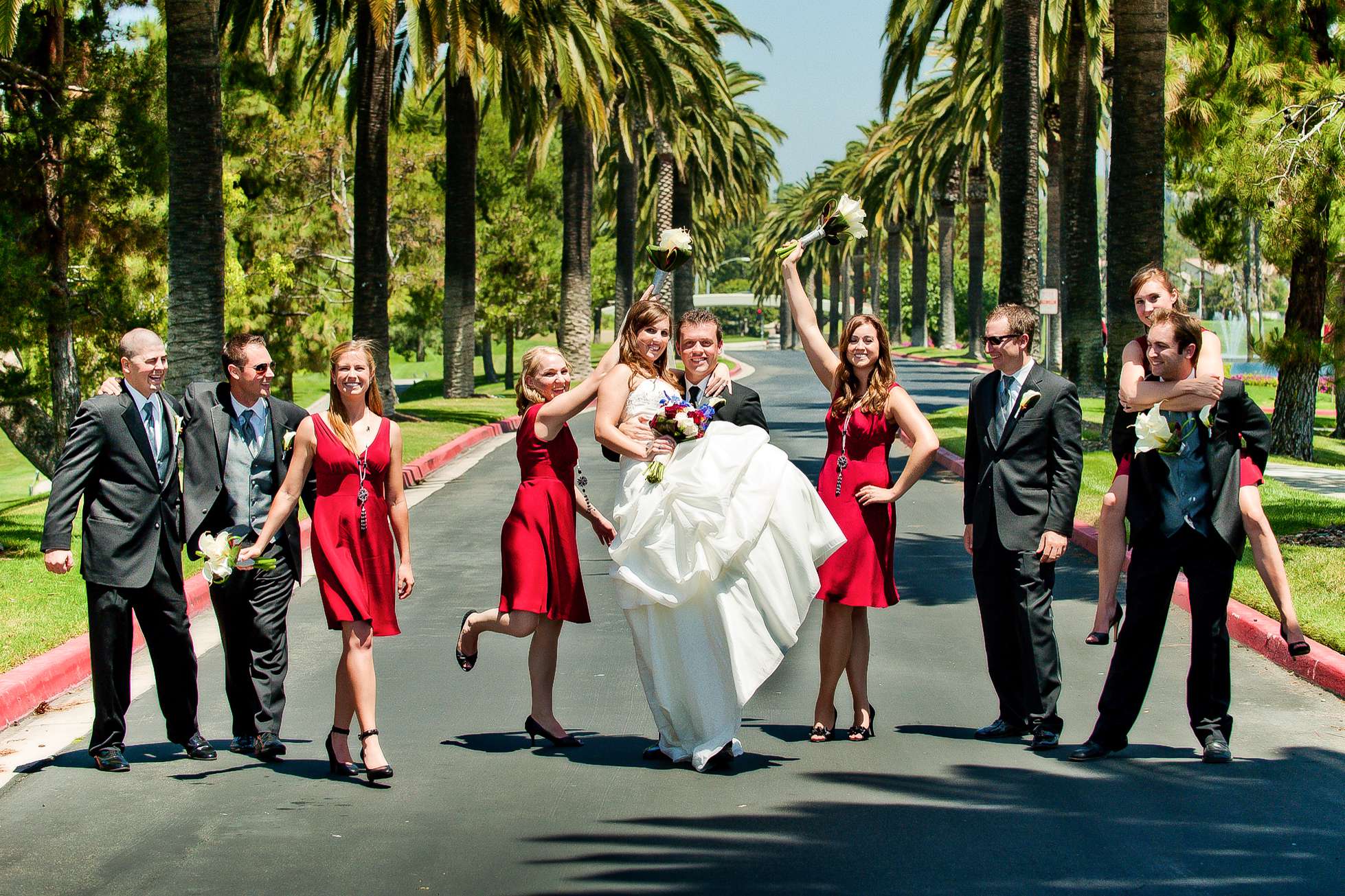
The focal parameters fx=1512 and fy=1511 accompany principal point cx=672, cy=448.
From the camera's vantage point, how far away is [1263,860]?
5.45m

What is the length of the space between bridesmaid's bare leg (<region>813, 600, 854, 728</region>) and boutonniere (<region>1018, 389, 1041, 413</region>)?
125cm

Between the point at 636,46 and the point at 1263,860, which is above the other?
the point at 636,46

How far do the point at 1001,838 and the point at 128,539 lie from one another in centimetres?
405

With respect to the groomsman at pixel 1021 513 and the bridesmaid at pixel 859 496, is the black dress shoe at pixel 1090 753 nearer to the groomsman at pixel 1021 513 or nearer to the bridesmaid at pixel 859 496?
the groomsman at pixel 1021 513

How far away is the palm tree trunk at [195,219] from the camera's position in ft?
50.8

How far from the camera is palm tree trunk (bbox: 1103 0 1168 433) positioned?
16422 millimetres

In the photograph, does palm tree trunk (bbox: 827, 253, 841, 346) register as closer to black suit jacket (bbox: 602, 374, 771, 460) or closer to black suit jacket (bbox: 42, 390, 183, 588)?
black suit jacket (bbox: 602, 374, 771, 460)

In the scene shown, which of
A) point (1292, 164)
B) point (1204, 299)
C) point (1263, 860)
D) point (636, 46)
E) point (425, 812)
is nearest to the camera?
point (1263, 860)

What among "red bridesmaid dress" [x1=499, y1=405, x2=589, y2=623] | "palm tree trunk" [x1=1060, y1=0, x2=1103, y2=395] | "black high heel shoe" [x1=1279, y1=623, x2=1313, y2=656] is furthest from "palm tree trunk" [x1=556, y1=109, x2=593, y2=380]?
"black high heel shoe" [x1=1279, y1=623, x2=1313, y2=656]

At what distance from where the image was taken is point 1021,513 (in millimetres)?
7078

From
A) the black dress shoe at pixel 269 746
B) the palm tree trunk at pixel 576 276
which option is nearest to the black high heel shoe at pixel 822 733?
the black dress shoe at pixel 269 746

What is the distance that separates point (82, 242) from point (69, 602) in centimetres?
1179

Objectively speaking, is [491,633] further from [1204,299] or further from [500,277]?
[1204,299]

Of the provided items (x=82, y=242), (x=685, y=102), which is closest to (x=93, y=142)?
(x=82, y=242)
